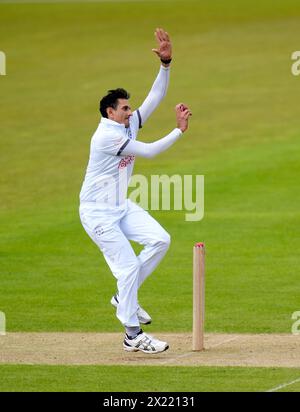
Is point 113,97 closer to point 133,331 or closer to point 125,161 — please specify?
point 125,161

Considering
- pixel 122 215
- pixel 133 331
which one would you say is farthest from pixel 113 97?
pixel 133 331

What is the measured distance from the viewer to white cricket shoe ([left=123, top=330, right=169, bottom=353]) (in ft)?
45.1

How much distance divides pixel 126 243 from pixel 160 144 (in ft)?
3.65

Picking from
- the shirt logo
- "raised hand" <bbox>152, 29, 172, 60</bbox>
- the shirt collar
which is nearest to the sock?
the shirt logo

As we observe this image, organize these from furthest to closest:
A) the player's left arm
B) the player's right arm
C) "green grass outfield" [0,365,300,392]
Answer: the player's left arm
the player's right arm
"green grass outfield" [0,365,300,392]

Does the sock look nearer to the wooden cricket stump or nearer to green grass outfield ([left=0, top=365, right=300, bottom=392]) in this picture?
the wooden cricket stump

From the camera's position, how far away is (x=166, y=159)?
28.9 metres

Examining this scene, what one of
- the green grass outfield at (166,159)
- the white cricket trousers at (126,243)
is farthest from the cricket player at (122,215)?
the green grass outfield at (166,159)

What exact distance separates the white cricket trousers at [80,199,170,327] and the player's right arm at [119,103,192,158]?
70cm

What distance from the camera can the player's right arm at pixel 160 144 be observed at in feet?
44.9

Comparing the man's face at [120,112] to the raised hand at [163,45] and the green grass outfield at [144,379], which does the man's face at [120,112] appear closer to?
the raised hand at [163,45]

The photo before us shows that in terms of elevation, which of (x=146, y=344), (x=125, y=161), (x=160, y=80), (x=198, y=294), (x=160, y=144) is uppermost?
(x=160, y=80)

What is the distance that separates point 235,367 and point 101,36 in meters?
33.4
